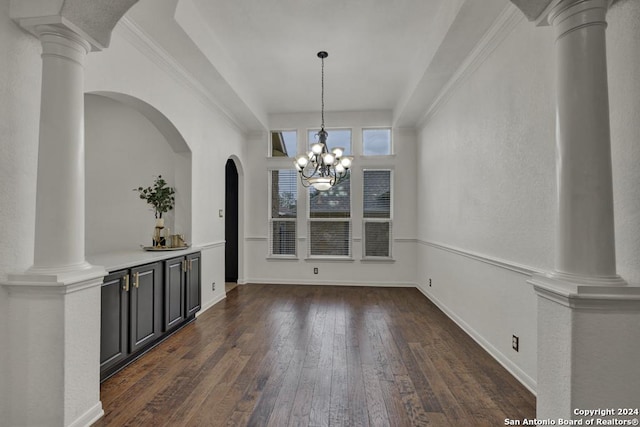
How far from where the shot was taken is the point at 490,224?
3.06 metres

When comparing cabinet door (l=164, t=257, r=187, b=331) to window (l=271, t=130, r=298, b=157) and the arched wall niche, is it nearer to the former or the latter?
the arched wall niche

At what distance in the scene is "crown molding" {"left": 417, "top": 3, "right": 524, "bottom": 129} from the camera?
2.60 metres

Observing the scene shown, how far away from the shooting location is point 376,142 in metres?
6.28

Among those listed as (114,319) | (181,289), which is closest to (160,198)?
(181,289)

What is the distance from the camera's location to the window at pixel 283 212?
20.9ft

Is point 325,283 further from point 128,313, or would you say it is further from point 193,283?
point 128,313

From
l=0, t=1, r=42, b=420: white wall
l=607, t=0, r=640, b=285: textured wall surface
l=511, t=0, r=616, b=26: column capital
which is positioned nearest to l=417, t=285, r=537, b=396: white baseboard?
l=607, t=0, r=640, b=285: textured wall surface

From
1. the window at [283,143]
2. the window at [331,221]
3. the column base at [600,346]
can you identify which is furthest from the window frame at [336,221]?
the column base at [600,346]

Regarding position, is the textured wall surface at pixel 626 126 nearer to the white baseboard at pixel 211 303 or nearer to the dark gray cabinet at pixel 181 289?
the dark gray cabinet at pixel 181 289

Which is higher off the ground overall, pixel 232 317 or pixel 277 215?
pixel 277 215

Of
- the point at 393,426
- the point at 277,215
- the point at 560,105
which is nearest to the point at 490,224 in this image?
the point at 560,105

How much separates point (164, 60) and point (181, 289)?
98.2 inches

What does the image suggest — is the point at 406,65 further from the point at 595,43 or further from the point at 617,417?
the point at 617,417

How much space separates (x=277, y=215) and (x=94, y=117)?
3.31 metres
